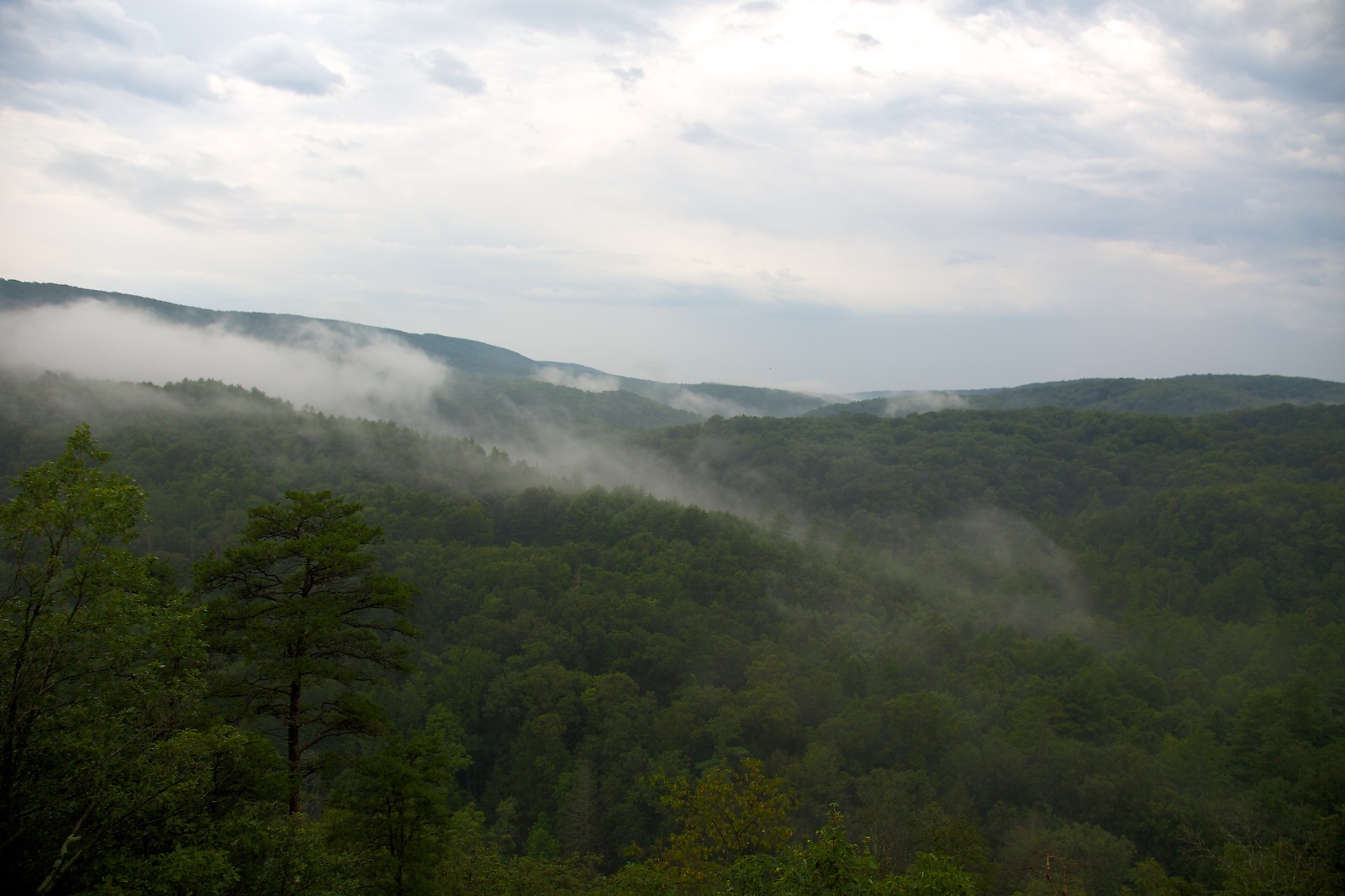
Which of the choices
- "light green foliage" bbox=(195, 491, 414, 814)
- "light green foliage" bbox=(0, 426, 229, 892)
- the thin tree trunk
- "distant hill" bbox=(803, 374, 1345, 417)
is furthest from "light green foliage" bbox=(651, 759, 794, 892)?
"distant hill" bbox=(803, 374, 1345, 417)

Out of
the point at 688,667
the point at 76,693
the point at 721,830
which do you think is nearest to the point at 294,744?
the point at 76,693

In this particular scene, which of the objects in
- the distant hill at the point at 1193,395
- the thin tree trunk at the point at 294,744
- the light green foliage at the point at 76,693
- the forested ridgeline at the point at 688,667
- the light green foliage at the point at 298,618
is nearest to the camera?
the light green foliage at the point at 76,693

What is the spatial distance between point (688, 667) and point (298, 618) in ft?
127

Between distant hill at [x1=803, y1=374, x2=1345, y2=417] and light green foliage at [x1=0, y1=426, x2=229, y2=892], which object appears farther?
distant hill at [x1=803, y1=374, x2=1345, y2=417]

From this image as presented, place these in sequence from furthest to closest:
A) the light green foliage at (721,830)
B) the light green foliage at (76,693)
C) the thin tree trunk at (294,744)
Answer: the light green foliage at (721,830)
the thin tree trunk at (294,744)
the light green foliage at (76,693)

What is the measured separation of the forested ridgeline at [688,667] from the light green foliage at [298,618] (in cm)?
A: 10

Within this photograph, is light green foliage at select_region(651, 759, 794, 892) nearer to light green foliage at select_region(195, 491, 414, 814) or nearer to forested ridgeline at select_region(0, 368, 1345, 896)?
forested ridgeline at select_region(0, 368, 1345, 896)

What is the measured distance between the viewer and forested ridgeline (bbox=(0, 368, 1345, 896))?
9.15 metres

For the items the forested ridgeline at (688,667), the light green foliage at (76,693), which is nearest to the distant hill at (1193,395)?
the forested ridgeline at (688,667)

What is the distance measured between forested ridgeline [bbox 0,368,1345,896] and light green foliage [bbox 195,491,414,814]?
95 mm

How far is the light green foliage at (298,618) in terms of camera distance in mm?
13273

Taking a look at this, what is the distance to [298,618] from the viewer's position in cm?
1350

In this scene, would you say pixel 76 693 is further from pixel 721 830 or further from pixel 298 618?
pixel 721 830

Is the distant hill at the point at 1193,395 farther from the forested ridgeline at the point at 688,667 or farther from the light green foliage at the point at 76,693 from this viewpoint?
the light green foliage at the point at 76,693
